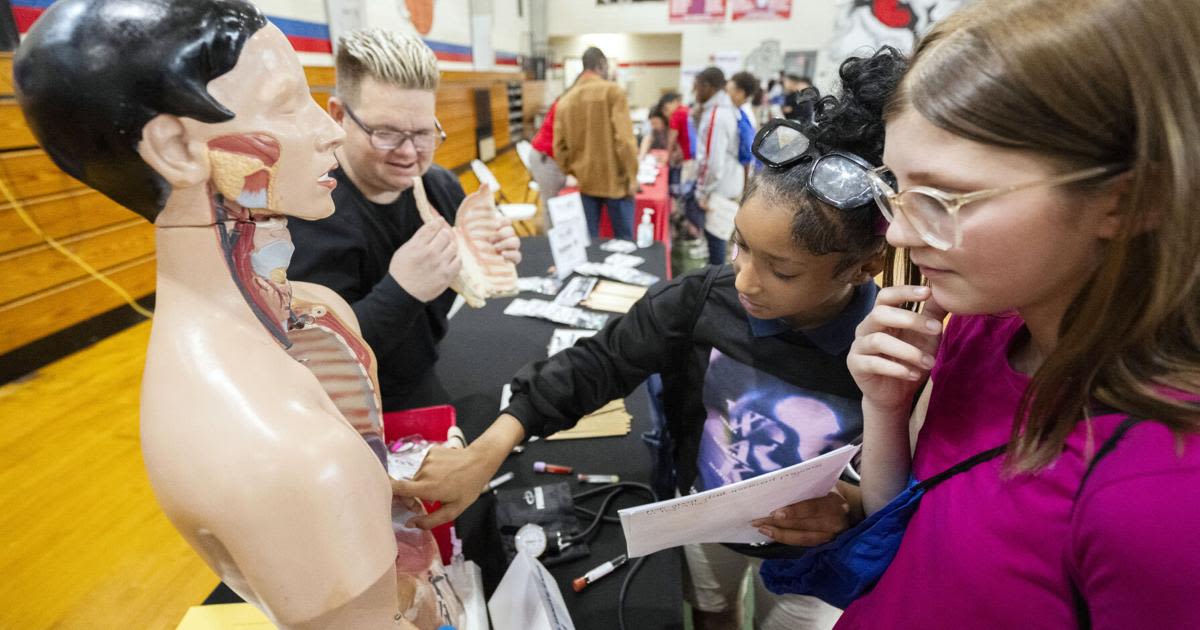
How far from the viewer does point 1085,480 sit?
1.63 ft

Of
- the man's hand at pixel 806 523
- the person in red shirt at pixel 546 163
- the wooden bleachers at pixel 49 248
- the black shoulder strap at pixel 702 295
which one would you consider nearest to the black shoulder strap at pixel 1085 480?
the man's hand at pixel 806 523

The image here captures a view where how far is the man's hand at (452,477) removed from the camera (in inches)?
31.2

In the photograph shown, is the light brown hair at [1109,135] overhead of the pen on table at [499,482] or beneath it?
overhead

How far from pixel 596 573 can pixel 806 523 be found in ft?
1.29

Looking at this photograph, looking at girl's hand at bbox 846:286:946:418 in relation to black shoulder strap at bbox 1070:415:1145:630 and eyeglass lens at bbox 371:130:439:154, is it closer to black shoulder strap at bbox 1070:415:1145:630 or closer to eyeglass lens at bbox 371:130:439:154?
black shoulder strap at bbox 1070:415:1145:630

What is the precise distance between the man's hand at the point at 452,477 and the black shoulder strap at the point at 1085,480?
72 centimetres

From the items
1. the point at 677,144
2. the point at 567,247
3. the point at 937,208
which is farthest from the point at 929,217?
the point at 677,144

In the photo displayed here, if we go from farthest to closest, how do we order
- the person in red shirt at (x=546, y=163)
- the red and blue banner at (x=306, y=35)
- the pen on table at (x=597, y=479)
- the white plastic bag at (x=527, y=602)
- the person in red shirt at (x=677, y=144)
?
the person in red shirt at (x=677, y=144) < the person in red shirt at (x=546, y=163) < the red and blue banner at (x=306, y=35) < the pen on table at (x=597, y=479) < the white plastic bag at (x=527, y=602)

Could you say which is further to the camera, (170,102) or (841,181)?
(841,181)

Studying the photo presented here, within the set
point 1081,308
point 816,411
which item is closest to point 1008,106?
point 1081,308

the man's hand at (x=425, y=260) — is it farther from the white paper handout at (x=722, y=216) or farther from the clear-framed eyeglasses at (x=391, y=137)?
the white paper handout at (x=722, y=216)

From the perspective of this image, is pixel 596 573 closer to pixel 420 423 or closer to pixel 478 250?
pixel 420 423

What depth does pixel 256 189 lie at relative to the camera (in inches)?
21.4

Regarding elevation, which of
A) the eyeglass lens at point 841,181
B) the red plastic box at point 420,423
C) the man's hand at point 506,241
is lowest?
the red plastic box at point 420,423
